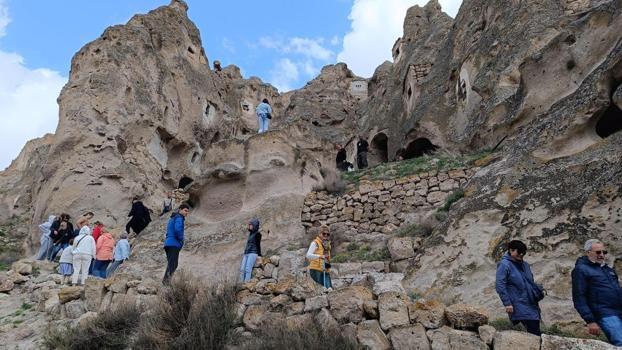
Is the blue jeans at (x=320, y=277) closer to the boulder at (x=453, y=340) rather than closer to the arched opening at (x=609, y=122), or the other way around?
the boulder at (x=453, y=340)

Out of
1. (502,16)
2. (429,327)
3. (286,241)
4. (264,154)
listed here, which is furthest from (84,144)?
(429,327)

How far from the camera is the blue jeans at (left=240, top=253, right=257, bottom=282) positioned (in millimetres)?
8016

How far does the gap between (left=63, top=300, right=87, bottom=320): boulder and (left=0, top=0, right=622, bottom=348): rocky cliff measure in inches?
107

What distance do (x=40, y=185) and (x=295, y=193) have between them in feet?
34.9

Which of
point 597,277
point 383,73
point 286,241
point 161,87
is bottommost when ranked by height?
point 597,277

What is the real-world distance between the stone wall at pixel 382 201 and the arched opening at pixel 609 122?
4.24 meters

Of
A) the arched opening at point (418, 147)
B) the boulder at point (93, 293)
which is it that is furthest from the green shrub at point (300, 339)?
the arched opening at point (418, 147)

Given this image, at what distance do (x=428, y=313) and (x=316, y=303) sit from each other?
3.83 ft

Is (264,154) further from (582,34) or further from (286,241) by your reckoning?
(582,34)

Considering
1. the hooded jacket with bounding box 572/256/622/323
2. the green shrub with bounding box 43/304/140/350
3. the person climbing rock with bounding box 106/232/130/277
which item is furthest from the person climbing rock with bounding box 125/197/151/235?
the hooded jacket with bounding box 572/256/622/323

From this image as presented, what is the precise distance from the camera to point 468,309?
430cm

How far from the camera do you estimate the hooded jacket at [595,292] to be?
422 centimetres

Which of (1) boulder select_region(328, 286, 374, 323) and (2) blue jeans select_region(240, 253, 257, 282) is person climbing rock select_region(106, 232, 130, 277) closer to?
(2) blue jeans select_region(240, 253, 257, 282)

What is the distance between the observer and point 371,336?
459 centimetres
